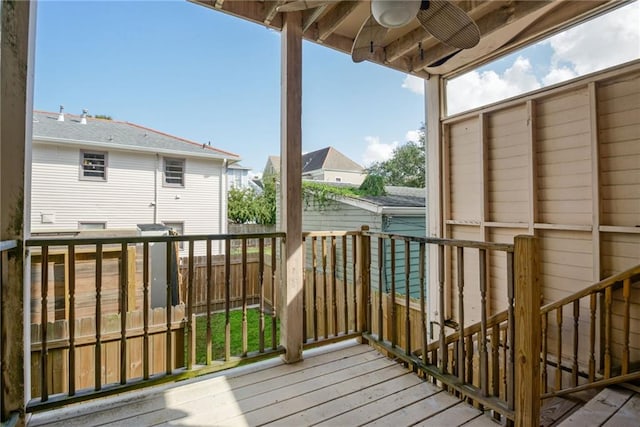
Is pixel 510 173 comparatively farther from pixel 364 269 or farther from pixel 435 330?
pixel 435 330

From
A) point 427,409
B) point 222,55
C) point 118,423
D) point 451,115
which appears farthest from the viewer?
point 222,55

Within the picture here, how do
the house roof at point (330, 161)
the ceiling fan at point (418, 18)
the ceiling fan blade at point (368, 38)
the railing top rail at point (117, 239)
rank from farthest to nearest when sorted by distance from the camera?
the house roof at point (330, 161), the ceiling fan blade at point (368, 38), the railing top rail at point (117, 239), the ceiling fan at point (418, 18)

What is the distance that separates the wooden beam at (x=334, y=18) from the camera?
232cm

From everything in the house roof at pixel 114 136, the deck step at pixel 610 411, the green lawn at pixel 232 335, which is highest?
the house roof at pixel 114 136

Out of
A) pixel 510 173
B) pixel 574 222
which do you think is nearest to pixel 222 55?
pixel 510 173

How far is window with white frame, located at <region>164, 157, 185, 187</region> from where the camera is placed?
223 inches

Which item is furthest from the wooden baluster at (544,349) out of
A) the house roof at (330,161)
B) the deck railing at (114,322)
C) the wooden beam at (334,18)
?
the house roof at (330,161)

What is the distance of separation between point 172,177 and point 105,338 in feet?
13.0

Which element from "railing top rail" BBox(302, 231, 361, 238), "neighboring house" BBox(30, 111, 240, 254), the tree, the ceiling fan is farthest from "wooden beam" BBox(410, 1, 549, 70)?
the tree

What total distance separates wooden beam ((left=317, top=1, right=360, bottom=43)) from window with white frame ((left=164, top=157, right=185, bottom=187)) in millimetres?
4148

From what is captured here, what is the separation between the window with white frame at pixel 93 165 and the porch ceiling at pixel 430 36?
12.5ft

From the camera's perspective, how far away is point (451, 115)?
3521 mm

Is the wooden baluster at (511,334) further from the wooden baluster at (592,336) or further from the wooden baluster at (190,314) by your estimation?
the wooden baluster at (190,314)

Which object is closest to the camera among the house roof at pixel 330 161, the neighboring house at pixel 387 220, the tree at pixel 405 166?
the neighboring house at pixel 387 220
